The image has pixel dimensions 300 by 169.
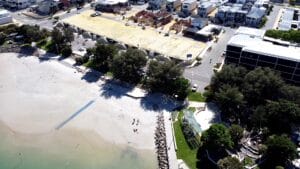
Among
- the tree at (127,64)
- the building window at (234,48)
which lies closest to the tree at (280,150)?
the building window at (234,48)

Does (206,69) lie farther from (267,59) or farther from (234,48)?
(267,59)

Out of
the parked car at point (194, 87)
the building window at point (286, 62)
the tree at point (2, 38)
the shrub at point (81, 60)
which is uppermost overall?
the building window at point (286, 62)

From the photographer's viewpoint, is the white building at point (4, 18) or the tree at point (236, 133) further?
the white building at point (4, 18)

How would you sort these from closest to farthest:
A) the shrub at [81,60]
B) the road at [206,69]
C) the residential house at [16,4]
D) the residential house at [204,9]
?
the road at [206,69] < the shrub at [81,60] < the residential house at [204,9] < the residential house at [16,4]

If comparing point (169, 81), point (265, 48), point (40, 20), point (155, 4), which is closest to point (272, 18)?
point (155, 4)

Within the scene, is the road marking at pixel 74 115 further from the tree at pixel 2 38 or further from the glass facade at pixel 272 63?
the tree at pixel 2 38

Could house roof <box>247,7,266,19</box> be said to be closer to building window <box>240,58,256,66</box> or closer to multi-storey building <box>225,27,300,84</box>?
multi-storey building <box>225,27,300,84</box>
